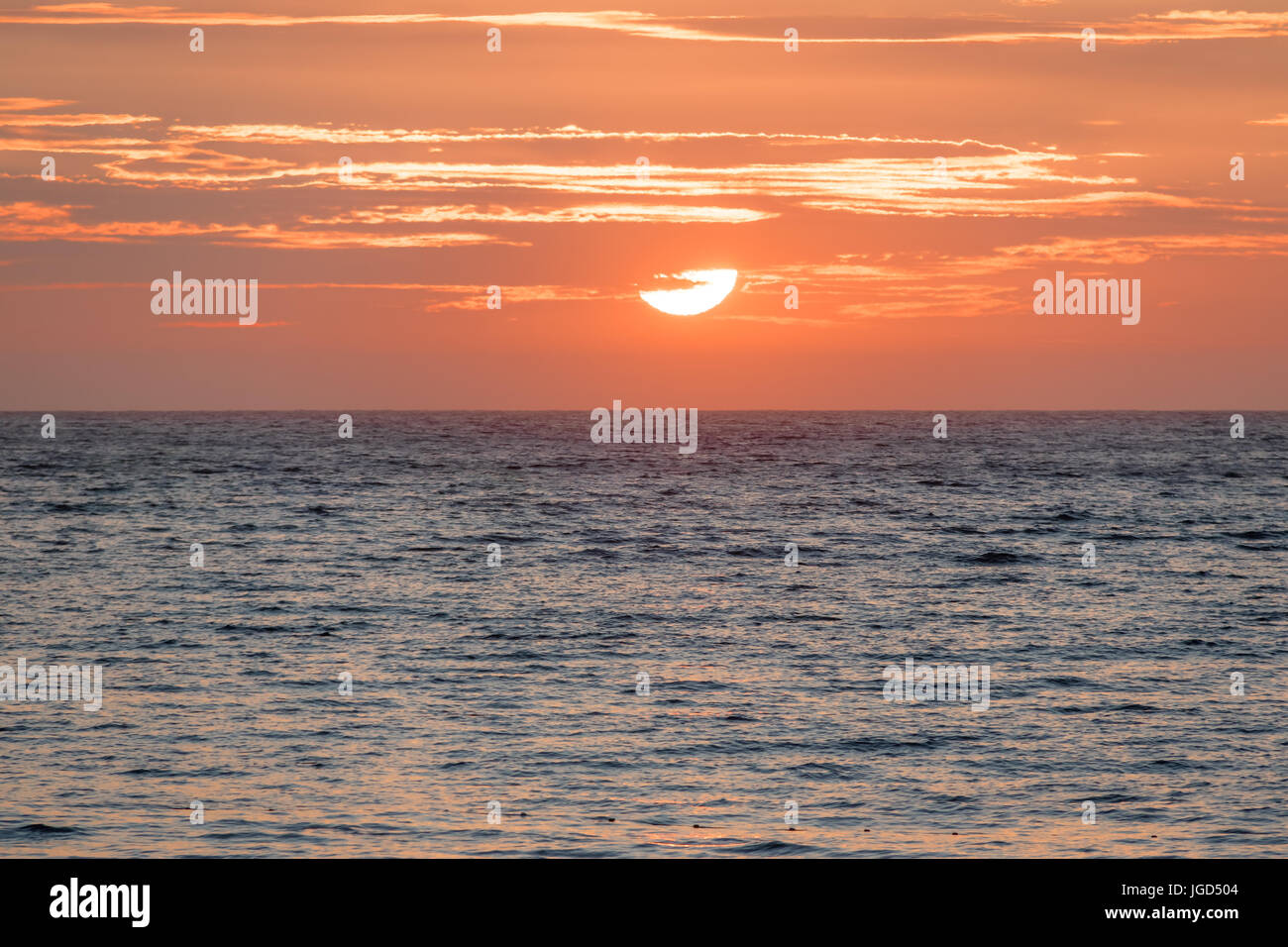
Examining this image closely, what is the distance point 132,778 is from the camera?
1808 centimetres

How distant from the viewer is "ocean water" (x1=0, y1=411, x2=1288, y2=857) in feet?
53.6

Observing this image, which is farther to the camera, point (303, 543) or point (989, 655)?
point (303, 543)

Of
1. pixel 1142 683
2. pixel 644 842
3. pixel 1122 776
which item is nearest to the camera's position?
pixel 644 842

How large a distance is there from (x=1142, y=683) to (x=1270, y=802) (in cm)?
888

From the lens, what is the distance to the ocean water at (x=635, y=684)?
1633 cm

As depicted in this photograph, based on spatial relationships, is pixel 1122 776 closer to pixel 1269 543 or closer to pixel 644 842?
pixel 644 842

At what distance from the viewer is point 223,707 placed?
23188 mm

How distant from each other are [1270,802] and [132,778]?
1598 cm

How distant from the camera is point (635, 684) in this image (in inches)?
1014
